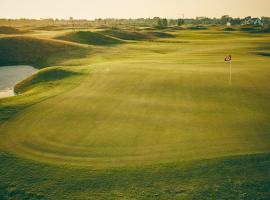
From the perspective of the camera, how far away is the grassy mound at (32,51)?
173 ft

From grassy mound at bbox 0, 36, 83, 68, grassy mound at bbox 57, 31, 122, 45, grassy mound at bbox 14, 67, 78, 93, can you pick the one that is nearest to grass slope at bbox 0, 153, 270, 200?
grassy mound at bbox 14, 67, 78, 93

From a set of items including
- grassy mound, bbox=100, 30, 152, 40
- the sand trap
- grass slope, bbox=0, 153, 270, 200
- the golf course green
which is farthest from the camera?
grassy mound, bbox=100, 30, 152, 40

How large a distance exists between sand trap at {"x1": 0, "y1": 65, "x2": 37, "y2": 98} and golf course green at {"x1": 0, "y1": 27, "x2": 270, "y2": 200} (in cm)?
777

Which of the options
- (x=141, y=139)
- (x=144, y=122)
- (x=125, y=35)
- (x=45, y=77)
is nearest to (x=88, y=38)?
(x=125, y=35)

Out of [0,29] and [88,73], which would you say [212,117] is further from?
[0,29]

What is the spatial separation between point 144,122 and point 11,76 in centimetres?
3006

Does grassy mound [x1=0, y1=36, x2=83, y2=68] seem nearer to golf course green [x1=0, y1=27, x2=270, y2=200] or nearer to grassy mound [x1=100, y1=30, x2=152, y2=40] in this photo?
golf course green [x1=0, y1=27, x2=270, y2=200]

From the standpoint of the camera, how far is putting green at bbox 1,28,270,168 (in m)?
15.0

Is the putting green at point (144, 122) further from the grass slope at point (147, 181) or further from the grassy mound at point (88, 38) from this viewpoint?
the grassy mound at point (88, 38)

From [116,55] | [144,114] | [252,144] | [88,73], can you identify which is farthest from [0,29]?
[252,144]

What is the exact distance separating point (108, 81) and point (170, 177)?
1671cm

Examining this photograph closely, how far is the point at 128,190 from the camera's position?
12.3 m

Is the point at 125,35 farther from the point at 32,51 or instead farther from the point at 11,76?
the point at 11,76

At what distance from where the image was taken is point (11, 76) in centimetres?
4338
